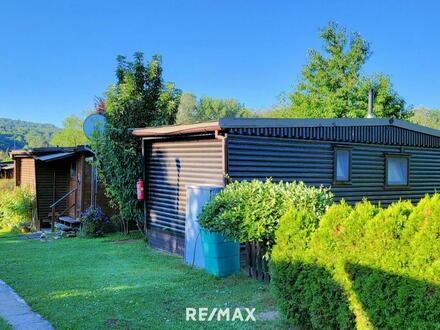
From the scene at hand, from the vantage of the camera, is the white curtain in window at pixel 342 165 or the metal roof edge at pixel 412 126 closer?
the white curtain in window at pixel 342 165

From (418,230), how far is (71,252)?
27.0 ft

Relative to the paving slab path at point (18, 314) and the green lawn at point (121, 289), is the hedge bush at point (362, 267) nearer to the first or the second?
the green lawn at point (121, 289)

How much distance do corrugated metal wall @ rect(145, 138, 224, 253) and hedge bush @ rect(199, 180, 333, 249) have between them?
4.89 ft

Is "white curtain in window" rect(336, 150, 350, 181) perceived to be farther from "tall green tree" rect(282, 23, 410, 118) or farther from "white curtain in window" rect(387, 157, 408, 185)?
"tall green tree" rect(282, 23, 410, 118)

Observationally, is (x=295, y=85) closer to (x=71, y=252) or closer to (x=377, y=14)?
(x=377, y=14)

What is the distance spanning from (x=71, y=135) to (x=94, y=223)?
134 ft

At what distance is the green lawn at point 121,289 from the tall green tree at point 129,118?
199 cm

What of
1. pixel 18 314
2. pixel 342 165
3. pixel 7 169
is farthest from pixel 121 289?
pixel 7 169

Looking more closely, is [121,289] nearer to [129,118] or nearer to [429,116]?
[129,118]

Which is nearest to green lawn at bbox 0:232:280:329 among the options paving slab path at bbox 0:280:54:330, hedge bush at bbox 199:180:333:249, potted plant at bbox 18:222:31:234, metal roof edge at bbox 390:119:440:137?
paving slab path at bbox 0:280:54:330

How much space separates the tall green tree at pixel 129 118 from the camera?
10969 millimetres

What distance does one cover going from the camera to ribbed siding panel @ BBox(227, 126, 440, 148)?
27.9ft

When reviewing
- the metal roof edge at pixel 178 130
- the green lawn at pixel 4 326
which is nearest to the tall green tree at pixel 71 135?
the metal roof edge at pixel 178 130

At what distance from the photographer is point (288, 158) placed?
8914mm
